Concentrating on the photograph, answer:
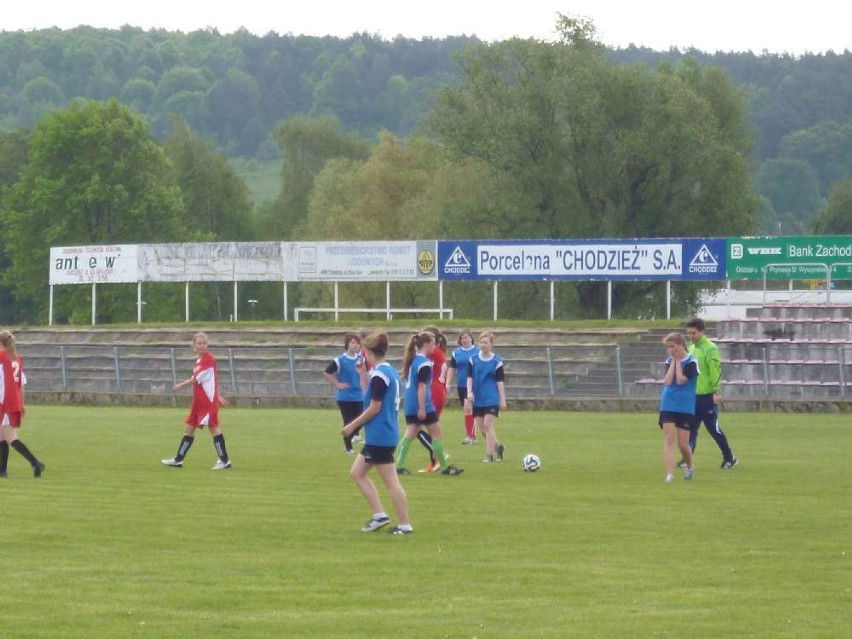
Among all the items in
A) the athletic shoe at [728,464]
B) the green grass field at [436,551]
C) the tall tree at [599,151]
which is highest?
the tall tree at [599,151]

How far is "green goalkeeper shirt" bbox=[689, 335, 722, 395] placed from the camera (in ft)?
72.6

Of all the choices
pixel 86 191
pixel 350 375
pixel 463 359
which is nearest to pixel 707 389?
pixel 463 359

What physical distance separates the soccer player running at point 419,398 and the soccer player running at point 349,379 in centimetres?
316

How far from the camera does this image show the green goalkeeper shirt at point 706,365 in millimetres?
22114

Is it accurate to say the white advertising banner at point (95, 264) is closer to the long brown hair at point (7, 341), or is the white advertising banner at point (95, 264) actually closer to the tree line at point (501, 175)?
the tree line at point (501, 175)

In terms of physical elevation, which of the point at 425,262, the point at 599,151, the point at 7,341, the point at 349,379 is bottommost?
the point at 349,379

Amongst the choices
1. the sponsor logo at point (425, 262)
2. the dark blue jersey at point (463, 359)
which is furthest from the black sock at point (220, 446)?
the sponsor logo at point (425, 262)

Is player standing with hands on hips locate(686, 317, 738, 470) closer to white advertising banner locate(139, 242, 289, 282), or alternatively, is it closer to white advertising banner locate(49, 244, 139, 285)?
white advertising banner locate(139, 242, 289, 282)

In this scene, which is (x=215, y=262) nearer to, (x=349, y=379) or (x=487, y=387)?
(x=349, y=379)

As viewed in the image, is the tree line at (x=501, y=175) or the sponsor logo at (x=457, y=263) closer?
the sponsor logo at (x=457, y=263)

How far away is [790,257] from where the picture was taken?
Result: 46.9 metres

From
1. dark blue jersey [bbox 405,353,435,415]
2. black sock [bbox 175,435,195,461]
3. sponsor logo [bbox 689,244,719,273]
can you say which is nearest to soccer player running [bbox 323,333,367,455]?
black sock [bbox 175,435,195,461]

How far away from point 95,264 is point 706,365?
39.0m

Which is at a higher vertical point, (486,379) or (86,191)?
(86,191)
